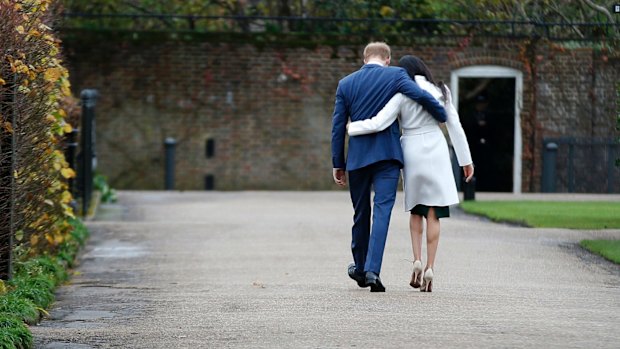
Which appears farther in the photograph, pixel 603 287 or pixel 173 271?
pixel 173 271

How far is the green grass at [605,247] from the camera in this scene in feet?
41.0

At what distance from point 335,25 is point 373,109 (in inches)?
649

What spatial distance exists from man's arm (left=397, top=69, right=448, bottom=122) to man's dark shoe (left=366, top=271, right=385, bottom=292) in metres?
1.20

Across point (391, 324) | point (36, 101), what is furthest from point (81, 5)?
point (391, 324)

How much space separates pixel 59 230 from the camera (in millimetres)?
12633

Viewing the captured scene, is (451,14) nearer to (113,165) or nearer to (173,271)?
(113,165)

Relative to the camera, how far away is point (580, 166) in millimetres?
25688

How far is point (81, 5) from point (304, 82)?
4.36 m

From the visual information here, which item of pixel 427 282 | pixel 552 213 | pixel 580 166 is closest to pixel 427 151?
pixel 427 282

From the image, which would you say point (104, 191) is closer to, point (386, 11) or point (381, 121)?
point (386, 11)

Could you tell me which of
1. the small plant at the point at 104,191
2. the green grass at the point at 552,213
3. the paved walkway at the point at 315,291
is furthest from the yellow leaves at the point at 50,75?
the small plant at the point at 104,191

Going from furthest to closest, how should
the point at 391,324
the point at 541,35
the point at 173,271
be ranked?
the point at 541,35 → the point at 173,271 → the point at 391,324

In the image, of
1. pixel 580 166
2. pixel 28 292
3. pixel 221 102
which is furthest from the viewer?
pixel 221 102

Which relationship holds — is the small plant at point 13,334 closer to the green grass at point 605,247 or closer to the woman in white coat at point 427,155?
the woman in white coat at point 427,155
